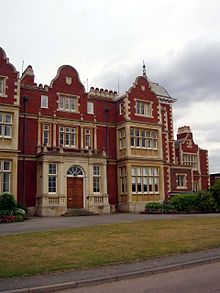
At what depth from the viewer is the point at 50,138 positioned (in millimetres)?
30203

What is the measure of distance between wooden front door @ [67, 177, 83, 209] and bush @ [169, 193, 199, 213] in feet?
26.0

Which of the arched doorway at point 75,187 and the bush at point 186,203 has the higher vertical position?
the arched doorway at point 75,187

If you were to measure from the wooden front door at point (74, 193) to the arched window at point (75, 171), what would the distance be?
0.34 m

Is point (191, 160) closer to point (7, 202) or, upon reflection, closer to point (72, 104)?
point (72, 104)

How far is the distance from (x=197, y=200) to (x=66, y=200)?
1094 centimetres

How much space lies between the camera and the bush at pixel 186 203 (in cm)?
2902

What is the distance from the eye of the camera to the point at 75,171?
29.5 m

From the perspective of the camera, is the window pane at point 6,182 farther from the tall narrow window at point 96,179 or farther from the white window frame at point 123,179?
the white window frame at point 123,179

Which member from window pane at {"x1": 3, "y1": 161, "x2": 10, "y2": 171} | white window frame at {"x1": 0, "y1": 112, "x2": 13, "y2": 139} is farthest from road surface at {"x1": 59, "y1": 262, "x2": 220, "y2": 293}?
white window frame at {"x1": 0, "y1": 112, "x2": 13, "y2": 139}

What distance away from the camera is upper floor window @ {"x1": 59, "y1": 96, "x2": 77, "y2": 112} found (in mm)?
31391

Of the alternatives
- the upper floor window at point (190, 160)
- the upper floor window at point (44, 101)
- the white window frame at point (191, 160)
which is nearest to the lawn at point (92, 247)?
the upper floor window at point (44, 101)

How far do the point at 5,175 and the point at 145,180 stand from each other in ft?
42.9

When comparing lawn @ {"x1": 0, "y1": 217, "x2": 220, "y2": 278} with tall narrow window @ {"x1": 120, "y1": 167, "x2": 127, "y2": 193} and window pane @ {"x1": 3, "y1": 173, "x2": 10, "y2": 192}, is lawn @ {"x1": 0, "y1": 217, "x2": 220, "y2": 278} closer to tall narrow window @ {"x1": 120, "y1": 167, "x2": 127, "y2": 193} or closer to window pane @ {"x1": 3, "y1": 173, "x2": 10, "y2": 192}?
window pane @ {"x1": 3, "y1": 173, "x2": 10, "y2": 192}

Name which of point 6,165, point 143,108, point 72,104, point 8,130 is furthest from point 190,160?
point 6,165
